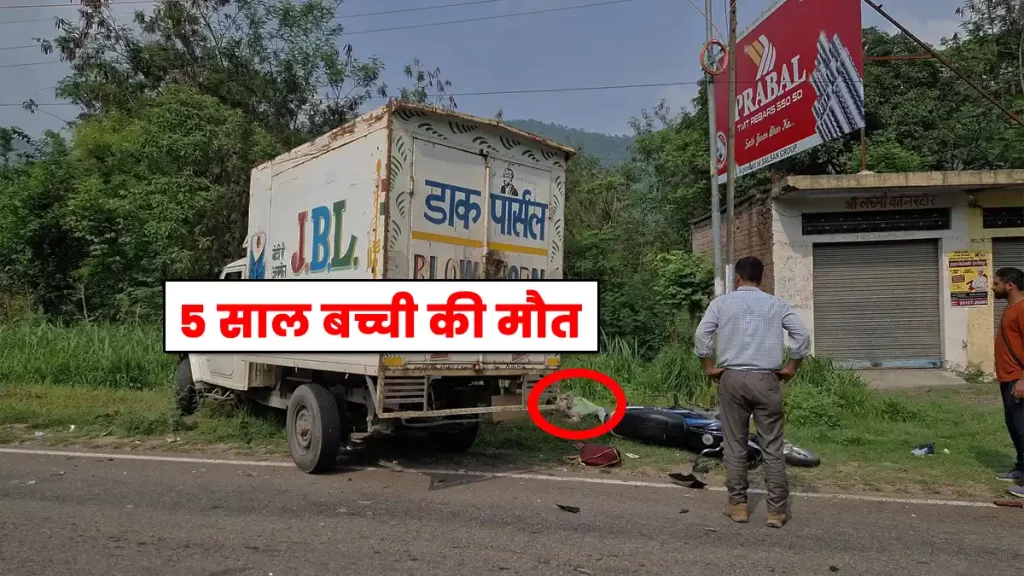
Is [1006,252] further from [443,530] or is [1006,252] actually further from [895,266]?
[443,530]

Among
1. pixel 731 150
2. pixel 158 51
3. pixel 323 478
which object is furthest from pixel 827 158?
pixel 158 51

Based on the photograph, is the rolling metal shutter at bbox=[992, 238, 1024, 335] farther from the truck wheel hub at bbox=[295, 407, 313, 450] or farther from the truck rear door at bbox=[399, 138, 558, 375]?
the truck wheel hub at bbox=[295, 407, 313, 450]

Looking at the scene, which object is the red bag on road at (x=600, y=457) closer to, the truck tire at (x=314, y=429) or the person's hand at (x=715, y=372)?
the person's hand at (x=715, y=372)

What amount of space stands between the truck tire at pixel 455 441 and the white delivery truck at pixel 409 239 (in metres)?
0.01

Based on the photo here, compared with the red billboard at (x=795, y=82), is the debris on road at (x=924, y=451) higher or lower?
lower

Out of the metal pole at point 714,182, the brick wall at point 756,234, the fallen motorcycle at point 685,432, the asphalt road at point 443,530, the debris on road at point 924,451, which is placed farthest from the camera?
the brick wall at point 756,234

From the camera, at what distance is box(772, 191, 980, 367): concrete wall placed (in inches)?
513

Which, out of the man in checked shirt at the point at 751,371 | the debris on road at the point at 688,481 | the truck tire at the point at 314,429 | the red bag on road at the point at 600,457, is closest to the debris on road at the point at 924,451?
the debris on road at the point at 688,481

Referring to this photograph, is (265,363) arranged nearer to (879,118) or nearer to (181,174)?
(181,174)

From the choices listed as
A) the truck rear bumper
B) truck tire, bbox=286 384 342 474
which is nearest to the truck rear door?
the truck rear bumper

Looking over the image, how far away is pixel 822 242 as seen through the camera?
13281mm

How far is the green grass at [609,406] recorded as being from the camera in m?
6.89

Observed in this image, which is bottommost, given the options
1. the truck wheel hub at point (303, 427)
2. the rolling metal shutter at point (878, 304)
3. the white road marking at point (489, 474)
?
→ the white road marking at point (489, 474)

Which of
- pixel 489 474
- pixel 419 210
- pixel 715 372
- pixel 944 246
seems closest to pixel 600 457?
pixel 489 474
